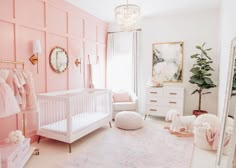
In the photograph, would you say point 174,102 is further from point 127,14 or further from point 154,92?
point 127,14

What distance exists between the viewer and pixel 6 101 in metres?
2.19

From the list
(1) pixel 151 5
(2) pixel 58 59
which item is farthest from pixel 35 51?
(1) pixel 151 5

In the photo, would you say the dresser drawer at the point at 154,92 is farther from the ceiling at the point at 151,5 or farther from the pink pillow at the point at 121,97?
the ceiling at the point at 151,5

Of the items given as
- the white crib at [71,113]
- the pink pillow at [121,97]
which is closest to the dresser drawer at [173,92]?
the pink pillow at [121,97]

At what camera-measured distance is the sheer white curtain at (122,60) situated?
527 cm

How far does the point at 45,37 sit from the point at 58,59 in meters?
A: 0.51

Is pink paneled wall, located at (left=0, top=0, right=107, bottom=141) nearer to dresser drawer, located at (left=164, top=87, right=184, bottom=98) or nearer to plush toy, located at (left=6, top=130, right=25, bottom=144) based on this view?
plush toy, located at (left=6, top=130, right=25, bottom=144)

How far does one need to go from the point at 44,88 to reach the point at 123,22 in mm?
1860

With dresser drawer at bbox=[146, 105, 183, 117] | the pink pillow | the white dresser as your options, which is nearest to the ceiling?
the white dresser

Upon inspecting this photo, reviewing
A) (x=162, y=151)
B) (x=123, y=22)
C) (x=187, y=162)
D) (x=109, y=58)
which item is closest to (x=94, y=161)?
(x=162, y=151)

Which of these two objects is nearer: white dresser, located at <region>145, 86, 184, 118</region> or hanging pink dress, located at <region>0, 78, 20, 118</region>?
hanging pink dress, located at <region>0, 78, 20, 118</region>

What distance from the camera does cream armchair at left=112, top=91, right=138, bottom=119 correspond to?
4598 mm

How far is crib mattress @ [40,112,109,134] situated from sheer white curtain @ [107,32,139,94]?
64.3 inches

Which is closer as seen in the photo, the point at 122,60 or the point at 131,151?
the point at 131,151
